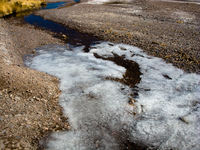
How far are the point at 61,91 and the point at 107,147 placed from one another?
266 centimetres

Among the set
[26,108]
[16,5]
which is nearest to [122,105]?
[26,108]

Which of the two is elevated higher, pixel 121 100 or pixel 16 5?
pixel 16 5

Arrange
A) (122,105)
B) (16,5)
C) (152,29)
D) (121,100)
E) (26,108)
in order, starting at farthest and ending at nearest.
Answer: (16,5) → (152,29) → (121,100) → (122,105) → (26,108)

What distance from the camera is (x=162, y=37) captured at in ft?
32.5

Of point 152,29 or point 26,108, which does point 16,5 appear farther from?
point 26,108

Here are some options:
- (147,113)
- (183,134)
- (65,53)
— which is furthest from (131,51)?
(183,134)

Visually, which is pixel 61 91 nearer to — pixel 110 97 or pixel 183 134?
pixel 110 97

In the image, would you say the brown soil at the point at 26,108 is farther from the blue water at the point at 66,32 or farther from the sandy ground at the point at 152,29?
the sandy ground at the point at 152,29

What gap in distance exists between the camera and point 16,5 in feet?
58.3

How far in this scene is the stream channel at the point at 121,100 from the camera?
3928 millimetres

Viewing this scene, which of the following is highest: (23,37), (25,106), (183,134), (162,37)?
(23,37)

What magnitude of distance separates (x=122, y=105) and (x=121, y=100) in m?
0.24

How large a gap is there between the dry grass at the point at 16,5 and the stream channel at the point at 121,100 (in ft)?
36.4

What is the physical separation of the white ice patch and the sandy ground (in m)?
1.11
